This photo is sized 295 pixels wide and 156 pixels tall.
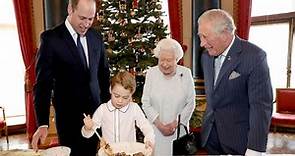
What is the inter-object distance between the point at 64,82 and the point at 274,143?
4019 mm

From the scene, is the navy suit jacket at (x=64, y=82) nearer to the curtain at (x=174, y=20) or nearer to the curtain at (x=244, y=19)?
the curtain at (x=174, y=20)

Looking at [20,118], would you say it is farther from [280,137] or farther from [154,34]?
[280,137]

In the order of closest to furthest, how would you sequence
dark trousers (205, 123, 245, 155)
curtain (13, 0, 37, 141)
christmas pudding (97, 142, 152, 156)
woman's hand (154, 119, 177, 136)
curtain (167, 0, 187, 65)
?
christmas pudding (97, 142, 152, 156) → dark trousers (205, 123, 245, 155) → woman's hand (154, 119, 177, 136) → curtain (13, 0, 37, 141) → curtain (167, 0, 187, 65)

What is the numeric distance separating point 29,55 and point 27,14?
0.65 metres

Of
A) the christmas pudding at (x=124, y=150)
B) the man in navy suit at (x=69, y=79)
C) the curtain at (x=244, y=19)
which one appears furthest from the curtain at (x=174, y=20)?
the christmas pudding at (x=124, y=150)

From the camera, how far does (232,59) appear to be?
2.04m

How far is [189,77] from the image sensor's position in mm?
Answer: 2939

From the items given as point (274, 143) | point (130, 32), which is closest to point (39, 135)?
point (130, 32)

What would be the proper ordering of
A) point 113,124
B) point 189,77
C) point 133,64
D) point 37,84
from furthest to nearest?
1. point 133,64
2. point 189,77
3. point 37,84
4. point 113,124

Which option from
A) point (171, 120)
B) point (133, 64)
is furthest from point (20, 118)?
point (171, 120)

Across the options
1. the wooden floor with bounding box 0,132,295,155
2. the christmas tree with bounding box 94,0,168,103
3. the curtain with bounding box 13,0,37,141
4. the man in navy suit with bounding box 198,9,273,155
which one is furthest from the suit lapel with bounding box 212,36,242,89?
the curtain with bounding box 13,0,37,141

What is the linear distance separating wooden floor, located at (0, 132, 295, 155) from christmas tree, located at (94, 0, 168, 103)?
2017 millimetres

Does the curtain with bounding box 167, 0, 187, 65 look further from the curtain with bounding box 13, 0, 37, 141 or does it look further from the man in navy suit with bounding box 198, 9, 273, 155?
the man in navy suit with bounding box 198, 9, 273, 155

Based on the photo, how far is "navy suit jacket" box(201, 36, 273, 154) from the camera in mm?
1939
